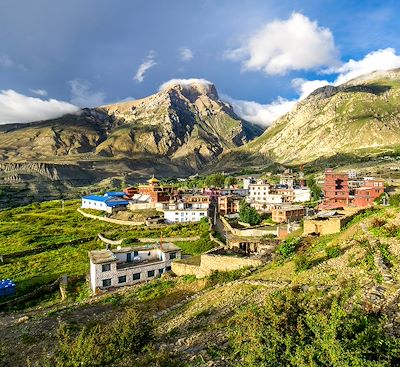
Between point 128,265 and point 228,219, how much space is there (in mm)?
40183

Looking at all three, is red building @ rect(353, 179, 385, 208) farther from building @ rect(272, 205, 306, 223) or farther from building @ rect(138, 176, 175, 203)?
building @ rect(138, 176, 175, 203)

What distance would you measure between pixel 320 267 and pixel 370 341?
35.4 ft

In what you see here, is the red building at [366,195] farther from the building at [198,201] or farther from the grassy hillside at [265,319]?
the grassy hillside at [265,319]

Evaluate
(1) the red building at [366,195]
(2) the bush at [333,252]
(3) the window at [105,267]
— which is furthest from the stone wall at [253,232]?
(2) the bush at [333,252]

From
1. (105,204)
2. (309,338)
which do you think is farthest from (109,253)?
(105,204)

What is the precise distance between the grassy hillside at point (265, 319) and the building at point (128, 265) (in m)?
6.18

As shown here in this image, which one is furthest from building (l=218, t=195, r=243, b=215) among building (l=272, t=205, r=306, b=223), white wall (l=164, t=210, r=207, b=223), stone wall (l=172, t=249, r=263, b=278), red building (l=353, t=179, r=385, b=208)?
stone wall (l=172, t=249, r=263, b=278)

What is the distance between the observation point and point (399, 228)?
21.5 metres

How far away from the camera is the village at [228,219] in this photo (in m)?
34.8

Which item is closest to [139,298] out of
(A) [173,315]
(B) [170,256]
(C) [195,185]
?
(A) [173,315]

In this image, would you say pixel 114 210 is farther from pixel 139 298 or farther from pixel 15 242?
pixel 139 298

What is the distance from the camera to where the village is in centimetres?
3484

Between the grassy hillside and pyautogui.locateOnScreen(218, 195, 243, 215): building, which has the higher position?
the grassy hillside

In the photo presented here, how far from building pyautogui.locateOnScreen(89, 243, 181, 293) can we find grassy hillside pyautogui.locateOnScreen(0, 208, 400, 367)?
618 centimetres
